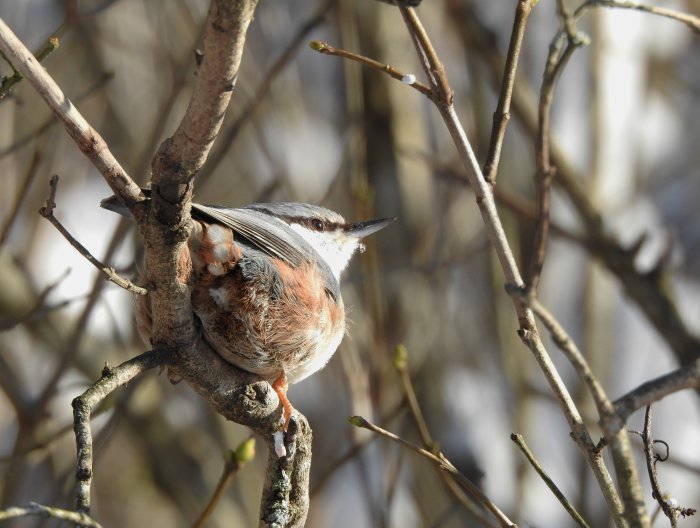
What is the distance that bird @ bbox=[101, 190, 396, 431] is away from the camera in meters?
2.32

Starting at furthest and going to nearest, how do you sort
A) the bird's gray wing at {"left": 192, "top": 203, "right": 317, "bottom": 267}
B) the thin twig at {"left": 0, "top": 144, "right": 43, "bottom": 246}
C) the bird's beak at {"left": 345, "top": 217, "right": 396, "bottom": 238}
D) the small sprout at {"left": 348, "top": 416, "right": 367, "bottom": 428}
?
1. the bird's beak at {"left": 345, "top": 217, "right": 396, "bottom": 238}
2. the thin twig at {"left": 0, "top": 144, "right": 43, "bottom": 246}
3. the bird's gray wing at {"left": 192, "top": 203, "right": 317, "bottom": 267}
4. the small sprout at {"left": 348, "top": 416, "right": 367, "bottom": 428}

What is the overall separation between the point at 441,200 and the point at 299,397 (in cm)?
182

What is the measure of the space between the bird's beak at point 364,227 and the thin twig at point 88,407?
1565 mm

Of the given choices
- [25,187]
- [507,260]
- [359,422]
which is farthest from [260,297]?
[25,187]

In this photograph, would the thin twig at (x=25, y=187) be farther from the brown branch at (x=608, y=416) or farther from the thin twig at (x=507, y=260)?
the brown branch at (x=608, y=416)

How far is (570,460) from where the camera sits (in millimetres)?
5781

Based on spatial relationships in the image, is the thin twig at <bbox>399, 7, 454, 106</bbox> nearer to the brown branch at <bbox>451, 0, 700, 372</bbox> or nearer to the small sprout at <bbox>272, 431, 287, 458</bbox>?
the small sprout at <bbox>272, 431, 287, 458</bbox>

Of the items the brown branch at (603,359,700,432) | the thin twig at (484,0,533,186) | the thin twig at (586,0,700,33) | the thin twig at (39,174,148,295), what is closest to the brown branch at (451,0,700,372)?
the thin twig at (586,0,700,33)

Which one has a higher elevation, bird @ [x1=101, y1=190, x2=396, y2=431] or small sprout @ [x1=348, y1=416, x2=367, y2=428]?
bird @ [x1=101, y1=190, x2=396, y2=431]

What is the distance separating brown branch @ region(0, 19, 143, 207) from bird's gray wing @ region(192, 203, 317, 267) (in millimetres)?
451

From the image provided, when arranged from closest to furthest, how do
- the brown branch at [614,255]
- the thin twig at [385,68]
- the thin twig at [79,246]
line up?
the thin twig at [79,246] → the thin twig at [385,68] → the brown branch at [614,255]

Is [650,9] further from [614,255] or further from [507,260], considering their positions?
[614,255]

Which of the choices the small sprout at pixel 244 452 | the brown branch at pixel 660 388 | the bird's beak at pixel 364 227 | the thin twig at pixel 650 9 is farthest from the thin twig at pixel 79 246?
the bird's beak at pixel 364 227

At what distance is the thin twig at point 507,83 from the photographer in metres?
1.83
